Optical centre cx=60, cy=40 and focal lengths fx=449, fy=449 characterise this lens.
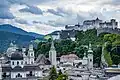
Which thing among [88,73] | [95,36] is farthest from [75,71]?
[95,36]

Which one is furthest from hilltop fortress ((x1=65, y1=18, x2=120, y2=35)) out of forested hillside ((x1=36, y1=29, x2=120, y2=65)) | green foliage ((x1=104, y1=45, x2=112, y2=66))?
green foliage ((x1=104, y1=45, x2=112, y2=66))

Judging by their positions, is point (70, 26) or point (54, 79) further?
point (70, 26)

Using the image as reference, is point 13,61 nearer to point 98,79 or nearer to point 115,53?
point 98,79

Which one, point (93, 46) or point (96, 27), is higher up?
point (96, 27)

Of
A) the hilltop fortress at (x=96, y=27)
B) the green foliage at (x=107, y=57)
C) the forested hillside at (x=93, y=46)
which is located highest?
the hilltop fortress at (x=96, y=27)

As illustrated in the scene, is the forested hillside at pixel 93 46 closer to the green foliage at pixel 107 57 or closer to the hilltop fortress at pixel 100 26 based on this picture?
the green foliage at pixel 107 57

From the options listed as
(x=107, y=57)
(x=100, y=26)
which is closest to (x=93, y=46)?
(x=107, y=57)

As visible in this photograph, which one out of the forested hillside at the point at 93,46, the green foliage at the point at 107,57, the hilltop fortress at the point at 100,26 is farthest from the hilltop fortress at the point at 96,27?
the green foliage at the point at 107,57

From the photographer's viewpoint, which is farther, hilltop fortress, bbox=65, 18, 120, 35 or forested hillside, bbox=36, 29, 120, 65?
hilltop fortress, bbox=65, 18, 120, 35

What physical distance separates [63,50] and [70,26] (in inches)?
1597

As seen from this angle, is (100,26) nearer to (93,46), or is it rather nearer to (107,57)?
(93,46)

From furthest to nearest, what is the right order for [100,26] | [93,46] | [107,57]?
[100,26], [93,46], [107,57]

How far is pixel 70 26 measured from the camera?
127438mm

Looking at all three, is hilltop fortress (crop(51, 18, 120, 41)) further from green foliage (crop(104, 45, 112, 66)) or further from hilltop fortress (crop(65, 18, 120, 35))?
green foliage (crop(104, 45, 112, 66))
